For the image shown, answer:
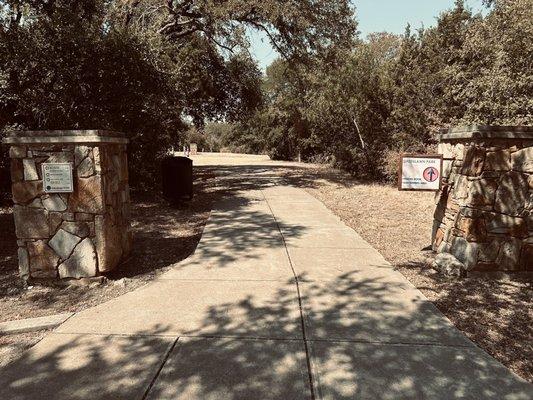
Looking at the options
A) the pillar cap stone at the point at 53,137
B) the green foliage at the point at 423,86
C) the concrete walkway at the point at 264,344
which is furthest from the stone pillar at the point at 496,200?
the green foliage at the point at 423,86

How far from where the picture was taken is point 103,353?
3.18m

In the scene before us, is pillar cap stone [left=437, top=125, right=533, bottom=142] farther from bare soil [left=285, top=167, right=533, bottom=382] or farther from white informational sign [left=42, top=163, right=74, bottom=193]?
white informational sign [left=42, top=163, right=74, bottom=193]

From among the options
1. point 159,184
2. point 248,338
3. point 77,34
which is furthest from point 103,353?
point 159,184

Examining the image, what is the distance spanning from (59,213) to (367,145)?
524 inches

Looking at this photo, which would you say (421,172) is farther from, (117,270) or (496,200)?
(117,270)

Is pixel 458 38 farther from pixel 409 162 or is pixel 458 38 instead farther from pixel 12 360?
pixel 12 360

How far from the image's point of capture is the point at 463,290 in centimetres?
468

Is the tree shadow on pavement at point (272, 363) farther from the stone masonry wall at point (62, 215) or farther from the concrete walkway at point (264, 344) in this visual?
the stone masonry wall at point (62, 215)

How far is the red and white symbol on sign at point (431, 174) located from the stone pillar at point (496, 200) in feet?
1.36

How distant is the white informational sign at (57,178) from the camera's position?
4504 mm

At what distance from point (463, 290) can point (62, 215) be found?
4.75 metres

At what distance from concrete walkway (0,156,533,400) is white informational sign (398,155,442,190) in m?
1.21

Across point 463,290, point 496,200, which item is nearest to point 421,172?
point 496,200

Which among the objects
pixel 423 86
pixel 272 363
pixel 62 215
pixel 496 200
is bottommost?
pixel 272 363
